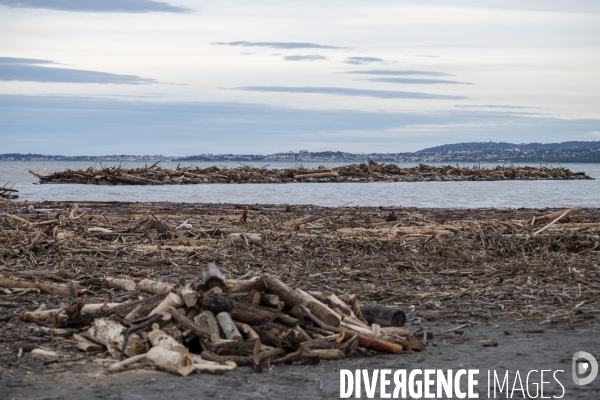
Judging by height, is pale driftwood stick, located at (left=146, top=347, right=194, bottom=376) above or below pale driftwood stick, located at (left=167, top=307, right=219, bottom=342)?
below

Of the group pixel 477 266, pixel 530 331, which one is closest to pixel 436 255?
pixel 477 266

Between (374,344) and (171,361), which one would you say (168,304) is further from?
(374,344)

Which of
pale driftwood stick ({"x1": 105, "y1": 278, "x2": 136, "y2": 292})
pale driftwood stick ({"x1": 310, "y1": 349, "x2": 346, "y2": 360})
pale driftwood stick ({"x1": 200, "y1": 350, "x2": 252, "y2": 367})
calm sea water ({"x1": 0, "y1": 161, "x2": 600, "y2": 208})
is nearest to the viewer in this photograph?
pale driftwood stick ({"x1": 200, "y1": 350, "x2": 252, "y2": 367})

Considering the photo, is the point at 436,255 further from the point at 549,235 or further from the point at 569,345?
the point at 569,345

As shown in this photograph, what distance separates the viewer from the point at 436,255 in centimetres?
1373

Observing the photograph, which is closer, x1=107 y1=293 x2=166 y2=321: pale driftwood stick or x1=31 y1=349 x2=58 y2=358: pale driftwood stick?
x1=31 y1=349 x2=58 y2=358: pale driftwood stick

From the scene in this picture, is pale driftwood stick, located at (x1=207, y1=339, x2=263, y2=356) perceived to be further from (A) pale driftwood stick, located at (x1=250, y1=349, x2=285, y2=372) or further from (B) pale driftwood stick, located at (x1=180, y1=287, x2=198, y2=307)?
(B) pale driftwood stick, located at (x1=180, y1=287, x2=198, y2=307)

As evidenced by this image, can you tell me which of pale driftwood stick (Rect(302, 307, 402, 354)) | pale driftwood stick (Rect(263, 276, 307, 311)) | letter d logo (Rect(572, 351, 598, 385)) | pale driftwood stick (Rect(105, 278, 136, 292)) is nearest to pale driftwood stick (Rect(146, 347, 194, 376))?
pale driftwood stick (Rect(263, 276, 307, 311))

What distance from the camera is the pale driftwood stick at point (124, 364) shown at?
6949mm

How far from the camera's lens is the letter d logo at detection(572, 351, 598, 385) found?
662 centimetres

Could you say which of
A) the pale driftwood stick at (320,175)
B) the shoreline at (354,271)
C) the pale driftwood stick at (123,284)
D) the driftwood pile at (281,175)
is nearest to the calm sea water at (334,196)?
the driftwood pile at (281,175)

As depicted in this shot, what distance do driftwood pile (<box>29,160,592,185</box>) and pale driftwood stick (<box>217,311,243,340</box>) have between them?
45.5 metres

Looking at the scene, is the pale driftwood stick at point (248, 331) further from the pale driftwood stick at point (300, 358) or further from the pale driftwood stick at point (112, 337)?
the pale driftwood stick at point (112, 337)

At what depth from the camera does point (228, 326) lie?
7480 millimetres
